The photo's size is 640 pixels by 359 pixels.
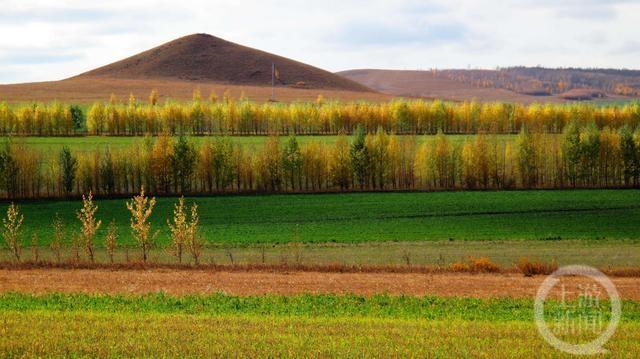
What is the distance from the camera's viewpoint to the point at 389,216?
59.8 m

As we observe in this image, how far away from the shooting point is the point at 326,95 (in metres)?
198

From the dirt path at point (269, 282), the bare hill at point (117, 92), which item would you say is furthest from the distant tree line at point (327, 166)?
the bare hill at point (117, 92)

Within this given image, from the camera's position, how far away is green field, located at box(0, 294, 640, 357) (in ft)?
62.2

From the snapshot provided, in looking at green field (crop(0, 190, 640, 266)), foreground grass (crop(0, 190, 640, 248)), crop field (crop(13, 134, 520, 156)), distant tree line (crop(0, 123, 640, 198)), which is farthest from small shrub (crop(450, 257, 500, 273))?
crop field (crop(13, 134, 520, 156))

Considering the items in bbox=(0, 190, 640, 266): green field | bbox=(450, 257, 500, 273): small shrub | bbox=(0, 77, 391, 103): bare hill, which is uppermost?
bbox=(0, 77, 391, 103): bare hill

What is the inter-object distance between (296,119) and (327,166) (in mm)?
45114

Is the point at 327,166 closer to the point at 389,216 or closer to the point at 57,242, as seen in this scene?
the point at 389,216

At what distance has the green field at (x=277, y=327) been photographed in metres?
19.0

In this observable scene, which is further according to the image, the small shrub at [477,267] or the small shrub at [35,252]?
the small shrub at [35,252]

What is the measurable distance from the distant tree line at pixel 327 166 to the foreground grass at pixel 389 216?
5738 mm

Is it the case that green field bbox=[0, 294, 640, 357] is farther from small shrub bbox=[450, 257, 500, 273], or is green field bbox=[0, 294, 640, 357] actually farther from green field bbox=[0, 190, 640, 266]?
green field bbox=[0, 190, 640, 266]

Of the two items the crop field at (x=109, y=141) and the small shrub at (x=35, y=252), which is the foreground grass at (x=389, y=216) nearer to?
the small shrub at (x=35, y=252)

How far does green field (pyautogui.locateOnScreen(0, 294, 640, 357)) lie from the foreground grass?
21.9 m

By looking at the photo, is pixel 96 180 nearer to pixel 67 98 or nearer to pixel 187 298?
pixel 187 298
